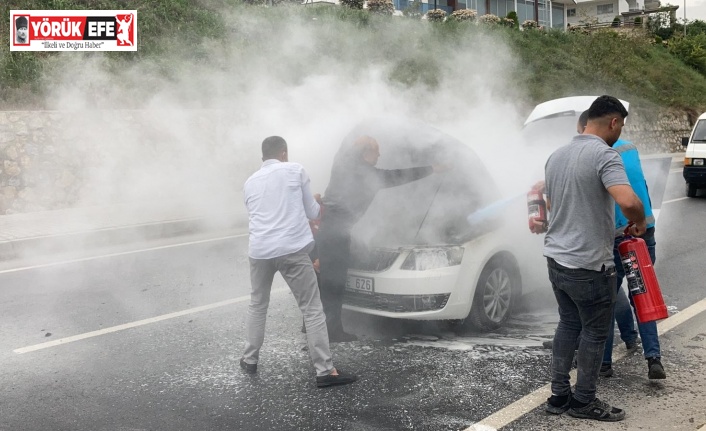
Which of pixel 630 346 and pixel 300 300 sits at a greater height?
pixel 300 300

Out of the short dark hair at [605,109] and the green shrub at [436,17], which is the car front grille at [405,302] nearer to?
the short dark hair at [605,109]

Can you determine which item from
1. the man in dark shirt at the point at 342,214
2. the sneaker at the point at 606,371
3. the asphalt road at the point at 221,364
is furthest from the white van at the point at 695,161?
the sneaker at the point at 606,371

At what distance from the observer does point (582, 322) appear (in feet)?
11.9

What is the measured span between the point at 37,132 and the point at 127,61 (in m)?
2.54

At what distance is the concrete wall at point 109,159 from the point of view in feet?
43.0

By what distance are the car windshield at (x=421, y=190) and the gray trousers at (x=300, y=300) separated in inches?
36.0

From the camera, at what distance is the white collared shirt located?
440 centimetres

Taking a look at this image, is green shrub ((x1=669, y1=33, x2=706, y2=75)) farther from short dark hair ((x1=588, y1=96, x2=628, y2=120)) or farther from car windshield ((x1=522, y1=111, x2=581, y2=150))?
short dark hair ((x1=588, y1=96, x2=628, y2=120))

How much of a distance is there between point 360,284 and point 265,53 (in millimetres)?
7274

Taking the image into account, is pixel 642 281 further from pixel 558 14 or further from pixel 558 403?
pixel 558 14

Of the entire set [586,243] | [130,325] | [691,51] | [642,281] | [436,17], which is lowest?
[130,325]

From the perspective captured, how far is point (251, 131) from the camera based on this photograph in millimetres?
11969

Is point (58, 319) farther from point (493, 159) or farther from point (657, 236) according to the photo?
point (657, 236)

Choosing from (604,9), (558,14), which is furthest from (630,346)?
(604,9)
